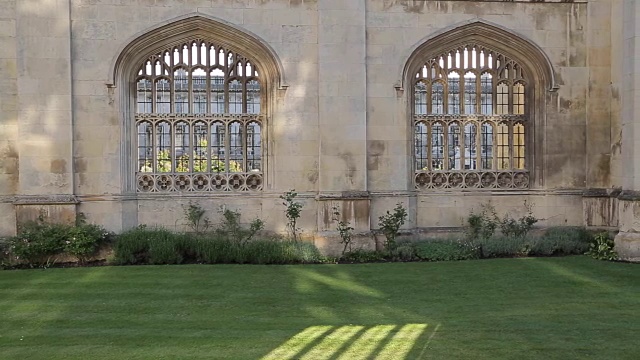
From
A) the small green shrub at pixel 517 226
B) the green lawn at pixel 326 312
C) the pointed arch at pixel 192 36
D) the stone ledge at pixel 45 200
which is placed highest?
the pointed arch at pixel 192 36

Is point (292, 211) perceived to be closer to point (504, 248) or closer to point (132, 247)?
point (132, 247)

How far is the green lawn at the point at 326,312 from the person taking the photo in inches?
256

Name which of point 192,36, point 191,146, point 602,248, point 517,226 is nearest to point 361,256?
point 517,226

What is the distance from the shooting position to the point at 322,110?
41.8ft

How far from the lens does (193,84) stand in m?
13.1

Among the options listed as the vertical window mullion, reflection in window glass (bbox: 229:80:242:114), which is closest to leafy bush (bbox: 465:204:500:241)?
the vertical window mullion

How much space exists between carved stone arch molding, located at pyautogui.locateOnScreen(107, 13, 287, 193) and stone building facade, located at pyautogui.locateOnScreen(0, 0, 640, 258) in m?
0.04

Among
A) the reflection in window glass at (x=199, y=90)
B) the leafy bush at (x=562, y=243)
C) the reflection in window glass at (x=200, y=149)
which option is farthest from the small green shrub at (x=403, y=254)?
the reflection in window glass at (x=199, y=90)

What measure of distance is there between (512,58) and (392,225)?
16.3ft

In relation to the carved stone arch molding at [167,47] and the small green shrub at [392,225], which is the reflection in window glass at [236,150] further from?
the small green shrub at [392,225]

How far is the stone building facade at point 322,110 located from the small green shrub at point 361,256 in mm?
502

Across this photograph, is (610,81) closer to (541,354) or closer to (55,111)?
(541,354)

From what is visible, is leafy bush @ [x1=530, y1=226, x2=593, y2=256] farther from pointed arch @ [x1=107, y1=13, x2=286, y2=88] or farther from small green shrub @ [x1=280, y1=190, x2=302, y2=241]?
pointed arch @ [x1=107, y1=13, x2=286, y2=88]

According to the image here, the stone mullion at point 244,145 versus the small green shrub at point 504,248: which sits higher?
the stone mullion at point 244,145
